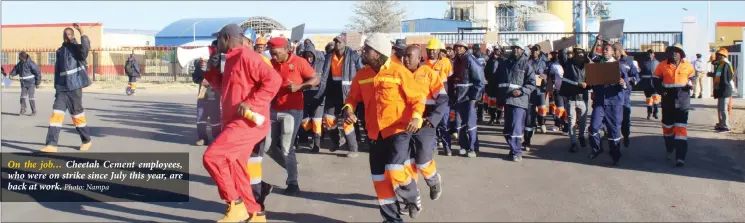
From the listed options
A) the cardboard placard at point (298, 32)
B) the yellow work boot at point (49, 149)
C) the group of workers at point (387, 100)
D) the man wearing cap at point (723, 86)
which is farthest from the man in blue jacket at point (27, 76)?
the man wearing cap at point (723, 86)

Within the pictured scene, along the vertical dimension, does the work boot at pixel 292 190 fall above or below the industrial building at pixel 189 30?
below

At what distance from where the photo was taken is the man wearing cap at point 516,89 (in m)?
11.3

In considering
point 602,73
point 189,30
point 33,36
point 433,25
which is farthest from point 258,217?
point 33,36

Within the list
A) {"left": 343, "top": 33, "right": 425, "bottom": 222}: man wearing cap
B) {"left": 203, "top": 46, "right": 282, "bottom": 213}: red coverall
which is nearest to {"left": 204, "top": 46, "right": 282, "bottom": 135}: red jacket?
{"left": 203, "top": 46, "right": 282, "bottom": 213}: red coverall

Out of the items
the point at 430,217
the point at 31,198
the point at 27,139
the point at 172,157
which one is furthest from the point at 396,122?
the point at 27,139

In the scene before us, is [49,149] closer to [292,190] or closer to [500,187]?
[292,190]

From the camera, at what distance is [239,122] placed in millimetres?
6762

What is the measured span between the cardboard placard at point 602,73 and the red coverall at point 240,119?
563 cm

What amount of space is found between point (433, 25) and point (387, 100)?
46.7 meters

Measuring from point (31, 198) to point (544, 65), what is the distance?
973cm

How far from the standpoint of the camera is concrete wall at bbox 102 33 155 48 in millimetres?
56188

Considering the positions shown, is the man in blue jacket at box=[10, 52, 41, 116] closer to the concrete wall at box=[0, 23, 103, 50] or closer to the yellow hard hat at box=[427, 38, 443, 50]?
Answer: the yellow hard hat at box=[427, 38, 443, 50]

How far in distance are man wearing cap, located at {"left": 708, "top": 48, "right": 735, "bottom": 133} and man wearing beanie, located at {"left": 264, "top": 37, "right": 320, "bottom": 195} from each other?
9380 mm

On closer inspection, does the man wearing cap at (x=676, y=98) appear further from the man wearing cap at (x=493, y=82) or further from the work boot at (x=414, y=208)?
the work boot at (x=414, y=208)
